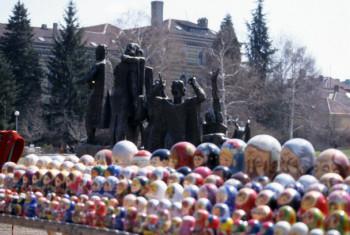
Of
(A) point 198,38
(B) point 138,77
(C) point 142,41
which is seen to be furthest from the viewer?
(A) point 198,38

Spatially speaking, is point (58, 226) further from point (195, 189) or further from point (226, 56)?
point (226, 56)

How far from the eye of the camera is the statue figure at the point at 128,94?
1812cm

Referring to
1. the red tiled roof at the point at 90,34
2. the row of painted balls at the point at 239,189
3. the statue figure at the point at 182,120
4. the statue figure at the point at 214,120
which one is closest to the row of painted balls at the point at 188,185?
the row of painted balls at the point at 239,189

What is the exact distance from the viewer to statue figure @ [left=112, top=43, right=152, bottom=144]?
18.1 m

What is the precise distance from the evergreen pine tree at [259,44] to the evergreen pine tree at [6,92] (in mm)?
16700

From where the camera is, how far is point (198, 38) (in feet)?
224

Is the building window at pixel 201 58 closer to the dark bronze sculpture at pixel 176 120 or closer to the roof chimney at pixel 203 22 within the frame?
the roof chimney at pixel 203 22

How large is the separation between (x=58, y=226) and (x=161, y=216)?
1582 mm

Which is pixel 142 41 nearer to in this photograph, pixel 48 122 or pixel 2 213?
pixel 48 122

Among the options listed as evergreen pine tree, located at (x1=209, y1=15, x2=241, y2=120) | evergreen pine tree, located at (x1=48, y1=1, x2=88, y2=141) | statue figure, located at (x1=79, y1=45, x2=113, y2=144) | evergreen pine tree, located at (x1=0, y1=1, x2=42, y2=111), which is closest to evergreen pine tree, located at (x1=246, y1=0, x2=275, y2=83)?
evergreen pine tree, located at (x1=209, y1=15, x2=241, y2=120)

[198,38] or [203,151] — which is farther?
[198,38]

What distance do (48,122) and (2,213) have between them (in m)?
42.6

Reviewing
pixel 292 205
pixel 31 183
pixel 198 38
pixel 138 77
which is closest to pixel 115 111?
pixel 138 77

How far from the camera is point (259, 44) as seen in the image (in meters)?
57.9
